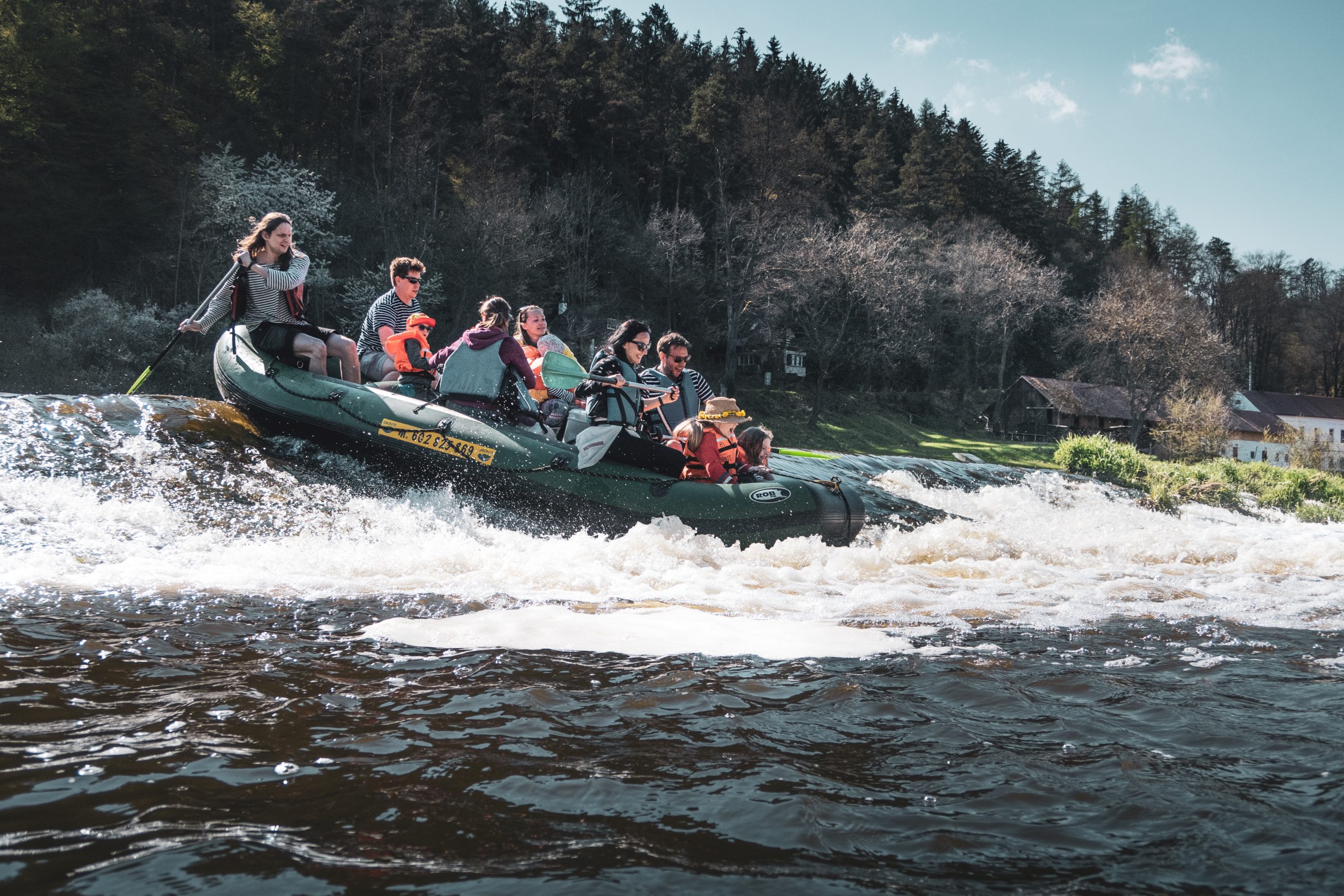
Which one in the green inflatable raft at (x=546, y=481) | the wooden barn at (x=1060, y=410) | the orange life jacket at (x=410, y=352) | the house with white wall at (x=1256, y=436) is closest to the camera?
the green inflatable raft at (x=546, y=481)

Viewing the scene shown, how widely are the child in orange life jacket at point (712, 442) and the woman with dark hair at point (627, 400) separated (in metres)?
0.17

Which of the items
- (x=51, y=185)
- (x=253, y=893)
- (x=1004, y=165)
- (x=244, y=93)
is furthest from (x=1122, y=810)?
(x=1004, y=165)

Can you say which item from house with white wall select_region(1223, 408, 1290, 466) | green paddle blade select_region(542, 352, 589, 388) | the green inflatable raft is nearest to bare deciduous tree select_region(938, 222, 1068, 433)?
house with white wall select_region(1223, 408, 1290, 466)

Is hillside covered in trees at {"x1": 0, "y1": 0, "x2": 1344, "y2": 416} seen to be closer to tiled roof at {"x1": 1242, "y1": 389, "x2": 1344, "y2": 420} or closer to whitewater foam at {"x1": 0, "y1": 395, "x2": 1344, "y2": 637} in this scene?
tiled roof at {"x1": 1242, "y1": 389, "x2": 1344, "y2": 420}

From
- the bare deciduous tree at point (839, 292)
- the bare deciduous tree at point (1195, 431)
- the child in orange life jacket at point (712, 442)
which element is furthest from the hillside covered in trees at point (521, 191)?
the child in orange life jacket at point (712, 442)

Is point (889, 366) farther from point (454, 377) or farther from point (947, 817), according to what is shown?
point (947, 817)

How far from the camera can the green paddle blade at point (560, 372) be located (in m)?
7.91

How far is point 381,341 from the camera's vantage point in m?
8.80

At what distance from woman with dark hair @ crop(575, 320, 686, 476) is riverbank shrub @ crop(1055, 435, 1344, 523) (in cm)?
1367

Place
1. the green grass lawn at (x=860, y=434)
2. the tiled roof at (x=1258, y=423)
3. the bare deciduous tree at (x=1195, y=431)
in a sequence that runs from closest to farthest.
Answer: the bare deciduous tree at (x=1195, y=431), the green grass lawn at (x=860, y=434), the tiled roof at (x=1258, y=423)

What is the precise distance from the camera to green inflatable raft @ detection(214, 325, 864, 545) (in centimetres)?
716

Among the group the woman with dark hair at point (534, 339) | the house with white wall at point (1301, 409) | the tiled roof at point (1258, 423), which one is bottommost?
the woman with dark hair at point (534, 339)

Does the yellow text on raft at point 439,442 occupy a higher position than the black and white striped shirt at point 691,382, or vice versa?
the black and white striped shirt at point 691,382

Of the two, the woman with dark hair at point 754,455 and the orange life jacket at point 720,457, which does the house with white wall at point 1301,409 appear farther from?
the orange life jacket at point 720,457
